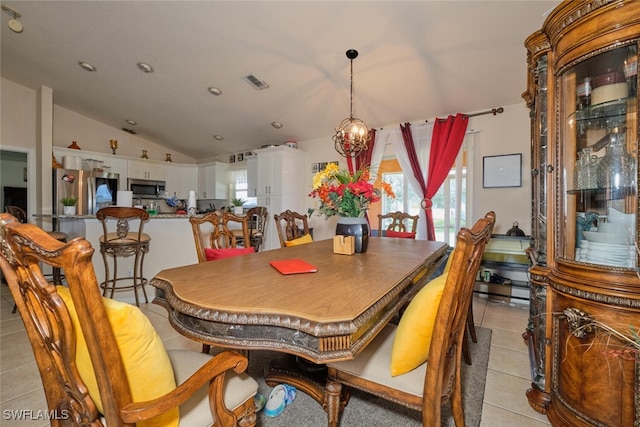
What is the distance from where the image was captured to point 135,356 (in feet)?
2.33

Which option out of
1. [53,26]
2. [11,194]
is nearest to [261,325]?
[53,26]

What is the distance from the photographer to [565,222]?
1400 mm

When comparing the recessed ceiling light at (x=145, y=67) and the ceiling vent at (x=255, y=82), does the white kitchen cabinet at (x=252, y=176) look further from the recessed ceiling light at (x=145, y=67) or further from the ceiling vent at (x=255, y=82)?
the recessed ceiling light at (x=145, y=67)

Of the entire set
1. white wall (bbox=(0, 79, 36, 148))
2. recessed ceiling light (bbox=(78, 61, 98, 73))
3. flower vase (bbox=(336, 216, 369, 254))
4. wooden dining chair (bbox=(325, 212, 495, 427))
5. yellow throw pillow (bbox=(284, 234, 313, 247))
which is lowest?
wooden dining chair (bbox=(325, 212, 495, 427))

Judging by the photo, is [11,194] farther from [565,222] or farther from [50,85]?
[565,222]

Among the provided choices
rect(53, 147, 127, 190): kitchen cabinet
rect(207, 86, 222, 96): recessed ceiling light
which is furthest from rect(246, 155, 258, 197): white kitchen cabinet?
rect(53, 147, 127, 190): kitchen cabinet

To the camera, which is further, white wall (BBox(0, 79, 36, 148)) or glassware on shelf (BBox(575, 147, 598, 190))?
white wall (BBox(0, 79, 36, 148))

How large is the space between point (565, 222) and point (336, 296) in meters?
1.27

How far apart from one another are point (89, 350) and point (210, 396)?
40 centimetres

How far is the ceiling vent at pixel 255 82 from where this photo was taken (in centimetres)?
368

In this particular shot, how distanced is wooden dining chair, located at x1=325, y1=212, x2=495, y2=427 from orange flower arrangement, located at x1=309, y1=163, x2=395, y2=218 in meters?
0.82

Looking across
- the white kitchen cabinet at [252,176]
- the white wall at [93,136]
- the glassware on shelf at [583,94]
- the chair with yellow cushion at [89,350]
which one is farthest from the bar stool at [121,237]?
the white wall at [93,136]

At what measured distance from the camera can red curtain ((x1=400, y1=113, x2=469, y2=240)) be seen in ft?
12.5

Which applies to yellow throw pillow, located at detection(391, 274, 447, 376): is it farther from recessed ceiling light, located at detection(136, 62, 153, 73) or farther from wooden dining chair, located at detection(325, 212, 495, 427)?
recessed ceiling light, located at detection(136, 62, 153, 73)
